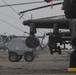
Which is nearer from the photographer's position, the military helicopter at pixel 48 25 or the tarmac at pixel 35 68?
the tarmac at pixel 35 68

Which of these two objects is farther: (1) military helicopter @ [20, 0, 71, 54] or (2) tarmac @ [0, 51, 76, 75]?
(1) military helicopter @ [20, 0, 71, 54]

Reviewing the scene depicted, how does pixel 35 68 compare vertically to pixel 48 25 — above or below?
below

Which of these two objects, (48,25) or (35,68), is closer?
(48,25)

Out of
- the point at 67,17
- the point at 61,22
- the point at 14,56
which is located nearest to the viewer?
the point at 67,17

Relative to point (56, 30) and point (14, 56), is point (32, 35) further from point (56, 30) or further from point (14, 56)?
point (14, 56)

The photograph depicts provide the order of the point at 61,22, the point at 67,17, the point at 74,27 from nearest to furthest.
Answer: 1. the point at 74,27
2. the point at 67,17
3. the point at 61,22

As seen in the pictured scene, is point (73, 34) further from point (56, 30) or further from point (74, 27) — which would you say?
point (56, 30)

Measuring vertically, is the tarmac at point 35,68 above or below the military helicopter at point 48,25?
below

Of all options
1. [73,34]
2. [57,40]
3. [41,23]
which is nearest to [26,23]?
[41,23]

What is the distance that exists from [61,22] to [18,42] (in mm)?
18606

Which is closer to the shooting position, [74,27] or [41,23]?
[74,27]

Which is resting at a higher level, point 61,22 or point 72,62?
point 61,22

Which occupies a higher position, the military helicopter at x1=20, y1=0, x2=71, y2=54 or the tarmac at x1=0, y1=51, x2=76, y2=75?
the military helicopter at x1=20, y1=0, x2=71, y2=54

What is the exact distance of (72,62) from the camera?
65.3 ft
